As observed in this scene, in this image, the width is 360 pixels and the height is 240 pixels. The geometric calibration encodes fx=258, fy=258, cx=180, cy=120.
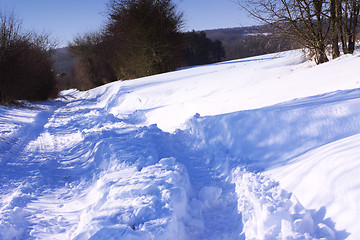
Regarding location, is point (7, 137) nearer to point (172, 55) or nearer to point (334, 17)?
point (334, 17)

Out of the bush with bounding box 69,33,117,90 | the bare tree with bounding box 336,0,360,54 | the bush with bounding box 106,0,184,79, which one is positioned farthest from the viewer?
the bush with bounding box 69,33,117,90

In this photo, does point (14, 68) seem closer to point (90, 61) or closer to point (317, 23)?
point (317, 23)

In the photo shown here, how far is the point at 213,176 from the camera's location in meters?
3.94

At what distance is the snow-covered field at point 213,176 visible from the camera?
247 cm

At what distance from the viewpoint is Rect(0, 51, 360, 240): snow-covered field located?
8.12 feet

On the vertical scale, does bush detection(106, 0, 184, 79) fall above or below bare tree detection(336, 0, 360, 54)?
above

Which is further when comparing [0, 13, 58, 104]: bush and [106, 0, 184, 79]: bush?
[106, 0, 184, 79]: bush

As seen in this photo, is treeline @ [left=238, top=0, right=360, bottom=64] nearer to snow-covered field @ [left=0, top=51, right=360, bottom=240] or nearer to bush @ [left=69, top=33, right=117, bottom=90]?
snow-covered field @ [left=0, top=51, right=360, bottom=240]

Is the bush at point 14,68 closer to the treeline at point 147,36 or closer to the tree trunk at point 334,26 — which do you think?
the treeline at point 147,36

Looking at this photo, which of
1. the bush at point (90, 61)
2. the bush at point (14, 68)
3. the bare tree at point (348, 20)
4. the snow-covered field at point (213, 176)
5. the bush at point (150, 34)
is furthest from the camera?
the bush at point (90, 61)

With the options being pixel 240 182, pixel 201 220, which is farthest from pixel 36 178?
pixel 240 182

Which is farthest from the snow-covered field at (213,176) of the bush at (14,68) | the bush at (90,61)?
the bush at (90,61)

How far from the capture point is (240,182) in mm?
3465

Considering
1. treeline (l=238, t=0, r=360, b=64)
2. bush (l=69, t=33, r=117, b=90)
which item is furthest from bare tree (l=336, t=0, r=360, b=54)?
bush (l=69, t=33, r=117, b=90)
